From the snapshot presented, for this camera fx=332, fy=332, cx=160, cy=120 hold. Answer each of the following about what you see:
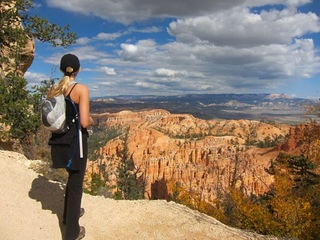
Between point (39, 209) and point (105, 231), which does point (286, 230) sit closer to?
point (105, 231)

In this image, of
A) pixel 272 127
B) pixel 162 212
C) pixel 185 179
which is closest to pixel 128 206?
pixel 162 212

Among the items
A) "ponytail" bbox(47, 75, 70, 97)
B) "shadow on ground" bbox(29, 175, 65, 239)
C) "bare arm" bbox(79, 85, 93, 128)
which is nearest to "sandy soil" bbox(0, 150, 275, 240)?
"shadow on ground" bbox(29, 175, 65, 239)

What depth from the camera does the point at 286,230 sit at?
12.2 metres

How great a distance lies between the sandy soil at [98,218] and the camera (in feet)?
18.5

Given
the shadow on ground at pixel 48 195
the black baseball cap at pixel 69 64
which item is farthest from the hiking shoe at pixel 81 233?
the black baseball cap at pixel 69 64

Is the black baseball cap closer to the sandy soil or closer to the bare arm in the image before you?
the bare arm

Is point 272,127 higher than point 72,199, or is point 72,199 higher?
point 72,199

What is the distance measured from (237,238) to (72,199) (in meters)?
3.10

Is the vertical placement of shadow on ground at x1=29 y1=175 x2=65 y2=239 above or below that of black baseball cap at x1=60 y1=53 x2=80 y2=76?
below

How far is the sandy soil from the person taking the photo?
5625 mm

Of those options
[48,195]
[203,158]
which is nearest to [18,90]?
[48,195]

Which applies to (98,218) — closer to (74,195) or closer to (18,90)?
(74,195)

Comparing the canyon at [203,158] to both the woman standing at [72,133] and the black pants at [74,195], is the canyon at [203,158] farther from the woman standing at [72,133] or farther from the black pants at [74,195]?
the woman standing at [72,133]

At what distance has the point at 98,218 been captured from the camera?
6.26 m
